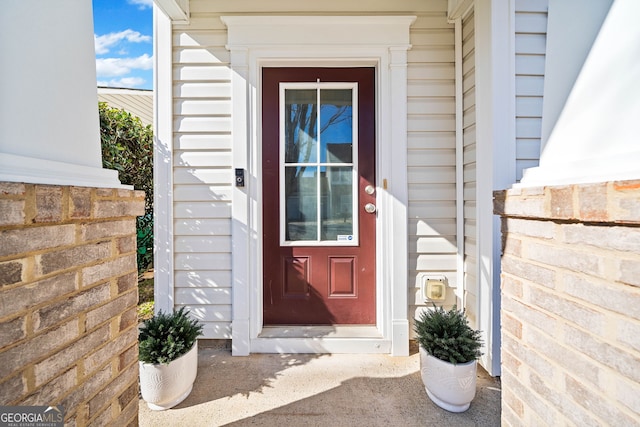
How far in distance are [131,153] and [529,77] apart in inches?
147

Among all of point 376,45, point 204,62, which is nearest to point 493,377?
point 376,45

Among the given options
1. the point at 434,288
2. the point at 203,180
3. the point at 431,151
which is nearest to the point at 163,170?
the point at 203,180

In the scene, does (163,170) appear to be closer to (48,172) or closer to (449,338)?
(48,172)

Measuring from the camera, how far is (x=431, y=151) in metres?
2.09

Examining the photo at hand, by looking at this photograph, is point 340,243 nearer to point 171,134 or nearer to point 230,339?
point 230,339

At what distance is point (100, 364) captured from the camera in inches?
35.4

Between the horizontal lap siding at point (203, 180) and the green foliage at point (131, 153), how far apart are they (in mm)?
1288

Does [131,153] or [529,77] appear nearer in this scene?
[529,77]

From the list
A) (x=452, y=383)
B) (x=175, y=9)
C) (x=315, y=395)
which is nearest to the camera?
(x=452, y=383)

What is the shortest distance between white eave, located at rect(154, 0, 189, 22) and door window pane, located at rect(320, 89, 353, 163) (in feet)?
3.47

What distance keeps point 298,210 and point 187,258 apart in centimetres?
85

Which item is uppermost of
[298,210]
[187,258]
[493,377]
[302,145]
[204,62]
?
[204,62]

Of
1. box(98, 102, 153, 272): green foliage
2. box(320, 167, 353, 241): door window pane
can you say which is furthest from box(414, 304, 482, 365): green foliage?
box(98, 102, 153, 272): green foliage

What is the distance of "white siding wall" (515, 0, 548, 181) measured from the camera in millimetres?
1688
